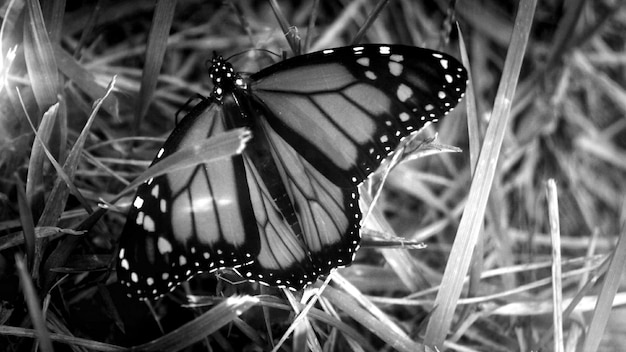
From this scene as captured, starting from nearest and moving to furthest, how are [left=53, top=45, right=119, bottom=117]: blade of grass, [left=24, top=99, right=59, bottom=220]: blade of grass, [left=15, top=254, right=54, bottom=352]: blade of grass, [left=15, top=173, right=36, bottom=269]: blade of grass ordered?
[left=15, top=254, right=54, bottom=352]: blade of grass → [left=15, top=173, right=36, bottom=269]: blade of grass → [left=24, top=99, right=59, bottom=220]: blade of grass → [left=53, top=45, right=119, bottom=117]: blade of grass

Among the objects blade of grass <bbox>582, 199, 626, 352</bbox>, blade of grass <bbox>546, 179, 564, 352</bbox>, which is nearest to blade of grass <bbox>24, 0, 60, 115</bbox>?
blade of grass <bbox>546, 179, 564, 352</bbox>

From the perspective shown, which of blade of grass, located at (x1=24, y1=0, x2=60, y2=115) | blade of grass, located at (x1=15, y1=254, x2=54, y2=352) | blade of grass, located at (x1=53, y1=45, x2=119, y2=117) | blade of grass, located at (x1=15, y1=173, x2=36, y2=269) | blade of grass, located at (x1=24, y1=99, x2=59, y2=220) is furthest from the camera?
blade of grass, located at (x1=53, y1=45, x2=119, y2=117)

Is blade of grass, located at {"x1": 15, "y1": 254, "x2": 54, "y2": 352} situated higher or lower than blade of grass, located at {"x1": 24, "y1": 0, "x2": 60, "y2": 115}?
lower

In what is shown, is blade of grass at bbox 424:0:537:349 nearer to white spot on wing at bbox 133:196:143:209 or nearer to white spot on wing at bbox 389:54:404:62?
white spot on wing at bbox 389:54:404:62

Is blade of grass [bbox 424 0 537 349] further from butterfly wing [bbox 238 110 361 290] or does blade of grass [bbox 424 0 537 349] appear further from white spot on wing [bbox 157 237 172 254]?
white spot on wing [bbox 157 237 172 254]

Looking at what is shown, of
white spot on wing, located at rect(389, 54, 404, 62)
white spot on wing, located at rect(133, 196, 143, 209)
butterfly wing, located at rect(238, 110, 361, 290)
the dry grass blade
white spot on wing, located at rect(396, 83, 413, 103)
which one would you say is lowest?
the dry grass blade

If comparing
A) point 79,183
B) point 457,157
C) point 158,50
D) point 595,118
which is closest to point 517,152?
point 457,157

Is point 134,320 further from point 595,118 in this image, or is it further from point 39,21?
point 595,118

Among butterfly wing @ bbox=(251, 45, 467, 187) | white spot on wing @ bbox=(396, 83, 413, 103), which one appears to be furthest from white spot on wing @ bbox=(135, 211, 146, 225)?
white spot on wing @ bbox=(396, 83, 413, 103)

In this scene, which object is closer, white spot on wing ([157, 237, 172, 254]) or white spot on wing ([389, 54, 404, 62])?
white spot on wing ([157, 237, 172, 254])
